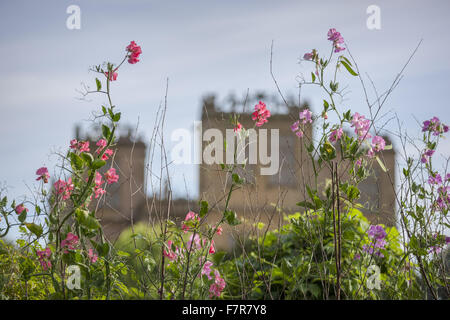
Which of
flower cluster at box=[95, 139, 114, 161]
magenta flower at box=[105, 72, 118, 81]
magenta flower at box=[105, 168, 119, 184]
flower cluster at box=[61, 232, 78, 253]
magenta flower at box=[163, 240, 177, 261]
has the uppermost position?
magenta flower at box=[105, 72, 118, 81]

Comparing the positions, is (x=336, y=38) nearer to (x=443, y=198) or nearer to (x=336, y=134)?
(x=336, y=134)

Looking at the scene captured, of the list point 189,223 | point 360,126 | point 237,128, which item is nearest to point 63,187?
point 189,223

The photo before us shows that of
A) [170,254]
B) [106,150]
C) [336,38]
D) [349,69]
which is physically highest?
[336,38]

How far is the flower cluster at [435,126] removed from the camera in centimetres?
257

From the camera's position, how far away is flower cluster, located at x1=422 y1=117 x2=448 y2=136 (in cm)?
257

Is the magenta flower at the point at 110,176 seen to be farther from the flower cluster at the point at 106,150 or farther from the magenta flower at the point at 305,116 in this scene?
the magenta flower at the point at 305,116

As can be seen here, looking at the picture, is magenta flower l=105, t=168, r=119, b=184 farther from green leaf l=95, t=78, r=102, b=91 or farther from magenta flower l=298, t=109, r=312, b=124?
magenta flower l=298, t=109, r=312, b=124

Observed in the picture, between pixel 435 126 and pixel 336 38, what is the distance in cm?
88

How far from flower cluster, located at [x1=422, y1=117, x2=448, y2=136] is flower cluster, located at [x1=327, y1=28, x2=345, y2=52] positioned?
2.59ft

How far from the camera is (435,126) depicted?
258cm

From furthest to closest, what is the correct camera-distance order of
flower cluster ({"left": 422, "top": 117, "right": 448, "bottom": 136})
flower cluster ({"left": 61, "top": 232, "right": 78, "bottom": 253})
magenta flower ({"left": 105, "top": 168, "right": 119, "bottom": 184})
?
1. flower cluster ({"left": 422, "top": 117, "right": 448, "bottom": 136})
2. magenta flower ({"left": 105, "top": 168, "right": 119, "bottom": 184})
3. flower cluster ({"left": 61, "top": 232, "right": 78, "bottom": 253})

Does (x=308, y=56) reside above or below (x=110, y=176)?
above

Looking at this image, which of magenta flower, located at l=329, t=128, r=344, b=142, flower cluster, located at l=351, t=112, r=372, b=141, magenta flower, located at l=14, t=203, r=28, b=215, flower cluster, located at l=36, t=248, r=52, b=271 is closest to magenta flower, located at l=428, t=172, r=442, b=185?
flower cluster, located at l=351, t=112, r=372, b=141
